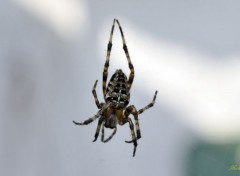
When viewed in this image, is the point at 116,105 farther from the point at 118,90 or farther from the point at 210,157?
the point at 210,157

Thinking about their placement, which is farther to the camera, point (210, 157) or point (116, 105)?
point (210, 157)

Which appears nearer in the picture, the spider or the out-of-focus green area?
the spider

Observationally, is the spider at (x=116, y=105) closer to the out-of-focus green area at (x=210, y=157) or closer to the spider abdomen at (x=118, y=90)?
the spider abdomen at (x=118, y=90)

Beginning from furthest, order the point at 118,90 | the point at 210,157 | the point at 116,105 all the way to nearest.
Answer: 1. the point at 210,157
2. the point at 116,105
3. the point at 118,90

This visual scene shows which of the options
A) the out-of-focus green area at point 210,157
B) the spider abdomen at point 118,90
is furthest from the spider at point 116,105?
the out-of-focus green area at point 210,157

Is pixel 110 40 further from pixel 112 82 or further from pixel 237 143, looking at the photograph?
pixel 237 143

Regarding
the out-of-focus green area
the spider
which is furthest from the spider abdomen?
the out-of-focus green area

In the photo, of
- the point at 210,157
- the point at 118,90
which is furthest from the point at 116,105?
the point at 210,157

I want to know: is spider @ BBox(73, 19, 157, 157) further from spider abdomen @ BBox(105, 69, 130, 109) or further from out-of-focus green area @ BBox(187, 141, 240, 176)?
out-of-focus green area @ BBox(187, 141, 240, 176)
